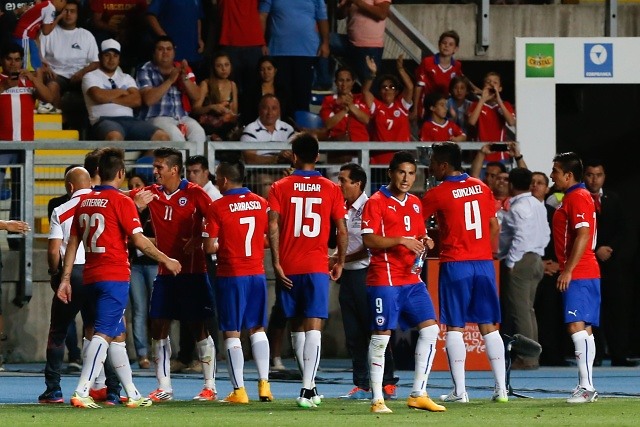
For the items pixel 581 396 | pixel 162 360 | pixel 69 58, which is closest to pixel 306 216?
pixel 162 360

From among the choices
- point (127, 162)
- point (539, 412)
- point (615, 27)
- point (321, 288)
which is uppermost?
point (615, 27)

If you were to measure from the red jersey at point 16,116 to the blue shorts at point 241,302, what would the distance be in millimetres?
6214

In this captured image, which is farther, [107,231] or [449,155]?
[449,155]

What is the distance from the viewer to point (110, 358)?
503 inches

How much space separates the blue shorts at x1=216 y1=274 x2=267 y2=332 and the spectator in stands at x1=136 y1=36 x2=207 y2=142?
6167 mm

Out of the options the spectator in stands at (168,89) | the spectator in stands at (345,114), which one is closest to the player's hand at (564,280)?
the spectator in stands at (345,114)

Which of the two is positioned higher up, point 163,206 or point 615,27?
point 615,27

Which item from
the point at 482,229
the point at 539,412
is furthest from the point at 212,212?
the point at 539,412

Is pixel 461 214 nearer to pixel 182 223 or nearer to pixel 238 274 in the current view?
pixel 238 274

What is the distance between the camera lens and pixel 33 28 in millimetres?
20641

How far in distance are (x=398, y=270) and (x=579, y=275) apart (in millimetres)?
1810

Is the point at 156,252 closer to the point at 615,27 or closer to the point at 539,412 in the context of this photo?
the point at 539,412

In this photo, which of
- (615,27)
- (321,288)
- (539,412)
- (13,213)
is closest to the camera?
(539,412)

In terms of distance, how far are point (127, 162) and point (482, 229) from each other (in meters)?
6.72
